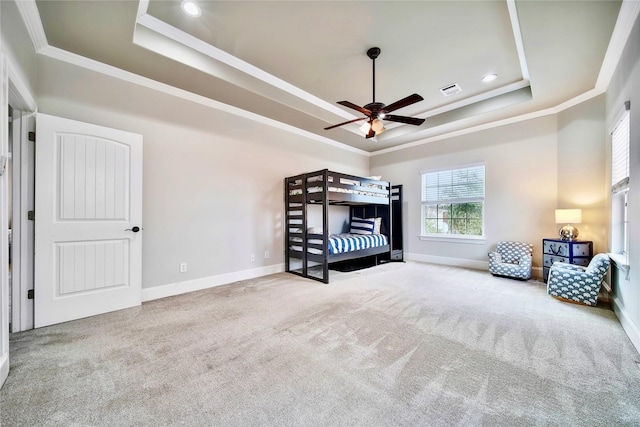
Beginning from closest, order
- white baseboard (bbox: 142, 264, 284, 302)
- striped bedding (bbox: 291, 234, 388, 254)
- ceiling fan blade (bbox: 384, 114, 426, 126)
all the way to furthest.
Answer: ceiling fan blade (bbox: 384, 114, 426, 126)
white baseboard (bbox: 142, 264, 284, 302)
striped bedding (bbox: 291, 234, 388, 254)

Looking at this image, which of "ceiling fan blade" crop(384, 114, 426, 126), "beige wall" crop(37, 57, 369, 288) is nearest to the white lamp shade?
"ceiling fan blade" crop(384, 114, 426, 126)

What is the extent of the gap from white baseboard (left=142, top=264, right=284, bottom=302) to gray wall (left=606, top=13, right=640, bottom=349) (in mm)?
3988

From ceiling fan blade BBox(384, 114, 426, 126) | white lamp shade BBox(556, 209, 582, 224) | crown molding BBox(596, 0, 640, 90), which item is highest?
crown molding BBox(596, 0, 640, 90)

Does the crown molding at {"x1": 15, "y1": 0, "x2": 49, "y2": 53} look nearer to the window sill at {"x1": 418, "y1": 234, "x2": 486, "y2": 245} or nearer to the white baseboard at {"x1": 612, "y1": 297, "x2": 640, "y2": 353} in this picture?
the white baseboard at {"x1": 612, "y1": 297, "x2": 640, "y2": 353}

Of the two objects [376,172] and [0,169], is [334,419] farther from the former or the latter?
[376,172]

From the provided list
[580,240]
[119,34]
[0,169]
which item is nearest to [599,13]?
[580,240]

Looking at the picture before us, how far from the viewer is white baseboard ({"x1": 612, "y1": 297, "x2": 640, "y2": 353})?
6.35 feet

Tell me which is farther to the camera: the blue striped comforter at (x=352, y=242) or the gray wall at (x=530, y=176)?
the blue striped comforter at (x=352, y=242)

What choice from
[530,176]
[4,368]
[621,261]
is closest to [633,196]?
[621,261]

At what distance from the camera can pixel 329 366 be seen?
1.70 meters

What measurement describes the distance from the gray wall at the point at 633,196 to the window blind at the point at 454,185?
2281mm

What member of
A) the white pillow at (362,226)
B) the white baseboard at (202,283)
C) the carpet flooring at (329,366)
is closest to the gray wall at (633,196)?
the carpet flooring at (329,366)

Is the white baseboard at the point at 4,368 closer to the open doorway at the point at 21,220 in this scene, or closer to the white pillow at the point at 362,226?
the open doorway at the point at 21,220

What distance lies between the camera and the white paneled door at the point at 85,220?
2350 millimetres
